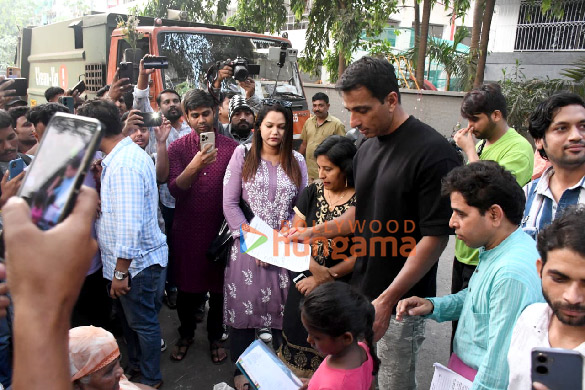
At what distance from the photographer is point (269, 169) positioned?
2834 millimetres

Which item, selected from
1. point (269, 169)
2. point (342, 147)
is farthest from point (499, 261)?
point (269, 169)

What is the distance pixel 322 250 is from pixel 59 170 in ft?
6.22

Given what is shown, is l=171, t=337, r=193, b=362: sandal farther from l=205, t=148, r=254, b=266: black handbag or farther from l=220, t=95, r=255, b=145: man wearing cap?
l=220, t=95, r=255, b=145: man wearing cap

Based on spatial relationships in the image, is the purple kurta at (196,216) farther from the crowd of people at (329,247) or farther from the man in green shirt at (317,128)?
the man in green shirt at (317,128)

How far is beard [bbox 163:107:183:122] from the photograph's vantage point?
4.18m

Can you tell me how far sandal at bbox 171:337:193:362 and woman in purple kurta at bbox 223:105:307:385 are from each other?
0.54 m

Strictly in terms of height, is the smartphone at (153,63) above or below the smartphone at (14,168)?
above

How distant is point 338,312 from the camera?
5.45ft

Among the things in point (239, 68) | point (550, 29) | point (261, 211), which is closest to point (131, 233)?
point (261, 211)

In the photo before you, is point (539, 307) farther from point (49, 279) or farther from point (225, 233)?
point (225, 233)

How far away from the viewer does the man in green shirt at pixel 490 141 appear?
9.05 feet

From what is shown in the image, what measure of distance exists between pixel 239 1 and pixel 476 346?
11.4 meters

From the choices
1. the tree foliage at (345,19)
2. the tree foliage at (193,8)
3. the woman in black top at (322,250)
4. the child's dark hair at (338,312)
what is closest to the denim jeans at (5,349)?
the woman in black top at (322,250)

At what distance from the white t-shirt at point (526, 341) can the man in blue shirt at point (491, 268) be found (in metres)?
0.10
